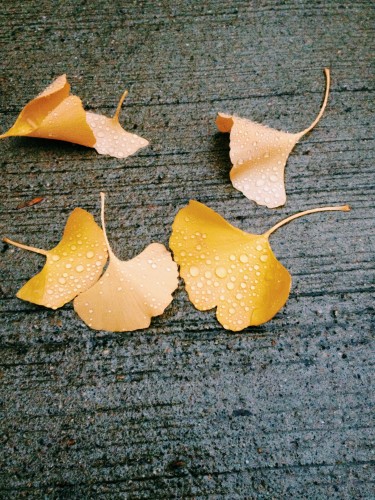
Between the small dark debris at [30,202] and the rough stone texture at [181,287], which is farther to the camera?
the small dark debris at [30,202]

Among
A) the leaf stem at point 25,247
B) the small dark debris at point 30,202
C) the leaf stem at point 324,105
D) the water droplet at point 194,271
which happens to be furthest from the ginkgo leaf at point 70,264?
the leaf stem at point 324,105

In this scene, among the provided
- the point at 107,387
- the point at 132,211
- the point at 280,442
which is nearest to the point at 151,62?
the point at 132,211

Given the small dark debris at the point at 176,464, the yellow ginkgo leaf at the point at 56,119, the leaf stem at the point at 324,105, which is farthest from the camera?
the leaf stem at the point at 324,105

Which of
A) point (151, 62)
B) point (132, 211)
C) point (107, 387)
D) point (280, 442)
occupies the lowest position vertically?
point (280, 442)

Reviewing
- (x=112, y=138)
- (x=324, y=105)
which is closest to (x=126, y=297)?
(x=112, y=138)

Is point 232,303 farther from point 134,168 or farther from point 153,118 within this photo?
point 153,118

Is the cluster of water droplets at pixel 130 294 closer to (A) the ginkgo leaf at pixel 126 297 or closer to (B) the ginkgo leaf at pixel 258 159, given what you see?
(A) the ginkgo leaf at pixel 126 297
